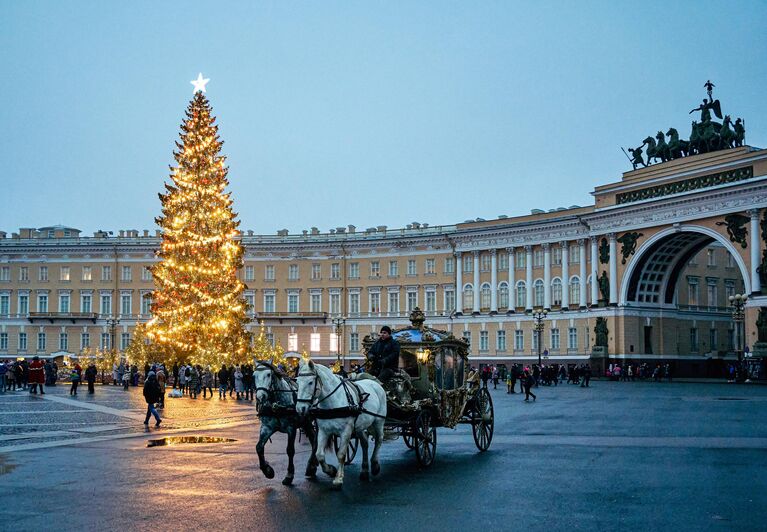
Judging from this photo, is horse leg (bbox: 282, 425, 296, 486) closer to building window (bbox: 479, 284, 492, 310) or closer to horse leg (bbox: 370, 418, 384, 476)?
horse leg (bbox: 370, 418, 384, 476)

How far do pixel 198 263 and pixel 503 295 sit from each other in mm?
40587

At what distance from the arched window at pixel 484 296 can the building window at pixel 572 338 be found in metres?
9.15

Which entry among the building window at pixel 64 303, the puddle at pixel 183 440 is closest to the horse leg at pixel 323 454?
the puddle at pixel 183 440

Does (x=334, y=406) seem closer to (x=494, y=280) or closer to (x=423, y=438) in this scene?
(x=423, y=438)

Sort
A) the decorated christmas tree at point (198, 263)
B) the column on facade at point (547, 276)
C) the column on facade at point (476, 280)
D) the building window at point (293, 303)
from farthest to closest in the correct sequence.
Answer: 1. the building window at point (293, 303)
2. the column on facade at point (476, 280)
3. the column on facade at point (547, 276)
4. the decorated christmas tree at point (198, 263)

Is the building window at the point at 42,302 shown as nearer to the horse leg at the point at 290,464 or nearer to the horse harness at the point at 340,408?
the horse leg at the point at 290,464

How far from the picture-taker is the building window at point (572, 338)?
74.6m

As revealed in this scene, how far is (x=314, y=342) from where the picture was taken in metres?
89.0

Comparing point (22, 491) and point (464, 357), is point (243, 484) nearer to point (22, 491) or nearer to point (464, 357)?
point (22, 491)

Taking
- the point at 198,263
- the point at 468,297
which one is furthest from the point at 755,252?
the point at 198,263

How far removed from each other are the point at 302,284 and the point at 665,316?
114ft

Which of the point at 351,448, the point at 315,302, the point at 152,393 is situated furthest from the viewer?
the point at 315,302

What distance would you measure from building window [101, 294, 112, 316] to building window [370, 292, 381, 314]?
26.3m

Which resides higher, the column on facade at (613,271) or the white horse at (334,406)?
the column on facade at (613,271)
